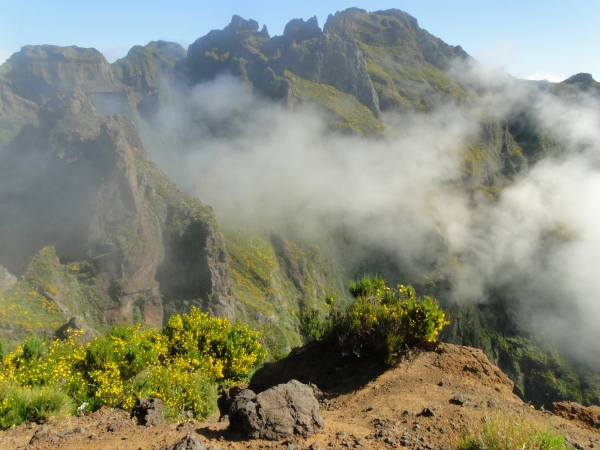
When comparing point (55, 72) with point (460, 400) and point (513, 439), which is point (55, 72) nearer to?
point (460, 400)

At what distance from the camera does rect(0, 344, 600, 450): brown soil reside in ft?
28.7

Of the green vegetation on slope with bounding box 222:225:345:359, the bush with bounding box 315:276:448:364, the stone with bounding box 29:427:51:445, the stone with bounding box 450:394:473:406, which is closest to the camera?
the stone with bounding box 29:427:51:445

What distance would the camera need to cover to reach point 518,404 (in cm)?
1174

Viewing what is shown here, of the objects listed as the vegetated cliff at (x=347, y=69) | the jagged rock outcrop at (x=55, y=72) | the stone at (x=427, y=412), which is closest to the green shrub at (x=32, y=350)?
the stone at (x=427, y=412)

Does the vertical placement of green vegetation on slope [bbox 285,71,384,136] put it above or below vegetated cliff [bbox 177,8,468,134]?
below

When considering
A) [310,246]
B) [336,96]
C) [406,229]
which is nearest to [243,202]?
[310,246]

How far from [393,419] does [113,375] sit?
35.5 ft

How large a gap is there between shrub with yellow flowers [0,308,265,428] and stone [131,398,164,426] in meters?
1.91

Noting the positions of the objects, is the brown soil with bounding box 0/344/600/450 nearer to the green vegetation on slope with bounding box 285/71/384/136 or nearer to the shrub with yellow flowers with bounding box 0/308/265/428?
the shrub with yellow flowers with bounding box 0/308/265/428

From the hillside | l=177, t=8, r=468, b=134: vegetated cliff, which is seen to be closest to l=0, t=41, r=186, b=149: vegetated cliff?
the hillside

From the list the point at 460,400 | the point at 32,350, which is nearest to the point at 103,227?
the point at 32,350

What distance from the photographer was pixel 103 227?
62156 mm

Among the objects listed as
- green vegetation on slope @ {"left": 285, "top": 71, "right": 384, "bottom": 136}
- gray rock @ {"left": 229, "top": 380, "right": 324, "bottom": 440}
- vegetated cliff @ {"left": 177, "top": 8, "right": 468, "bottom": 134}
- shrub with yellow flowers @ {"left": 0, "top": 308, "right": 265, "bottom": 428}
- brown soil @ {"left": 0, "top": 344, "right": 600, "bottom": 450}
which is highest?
vegetated cliff @ {"left": 177, "top": 8, "right": 468, "bottom": 134}

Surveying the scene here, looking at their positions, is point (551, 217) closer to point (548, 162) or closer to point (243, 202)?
point (548, 162)
